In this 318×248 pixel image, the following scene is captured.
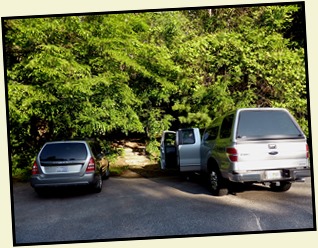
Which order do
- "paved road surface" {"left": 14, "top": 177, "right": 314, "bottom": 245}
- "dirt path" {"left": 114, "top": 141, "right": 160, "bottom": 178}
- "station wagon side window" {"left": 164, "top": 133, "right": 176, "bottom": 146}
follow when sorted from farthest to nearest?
1. "dirt path" {"left": 114, "top": 141, "right": 160, "bottom": 178}
2. "station wagon side window" {"left": 164, "top": 133, "right": 176, "bottom": 146}
3. "paved road surface" {"left": 14, "top": 177, "right": 314, "bottom": 245}

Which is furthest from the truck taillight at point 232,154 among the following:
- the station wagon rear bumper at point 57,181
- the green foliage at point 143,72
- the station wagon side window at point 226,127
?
the green foliage at point 143,72

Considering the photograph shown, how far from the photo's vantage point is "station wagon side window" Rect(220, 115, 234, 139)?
5.84 metres

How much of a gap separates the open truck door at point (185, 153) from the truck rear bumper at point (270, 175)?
6.48ft

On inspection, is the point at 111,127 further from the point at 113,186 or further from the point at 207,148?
the point at 207,148

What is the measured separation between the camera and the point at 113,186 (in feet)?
26.2

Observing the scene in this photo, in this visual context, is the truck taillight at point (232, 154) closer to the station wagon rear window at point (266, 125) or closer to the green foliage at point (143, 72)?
the station wagon rear window at point (266, 125)

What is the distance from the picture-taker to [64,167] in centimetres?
643

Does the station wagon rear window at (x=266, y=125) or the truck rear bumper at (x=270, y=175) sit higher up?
the station wagon rear window at (x=266, y=125)

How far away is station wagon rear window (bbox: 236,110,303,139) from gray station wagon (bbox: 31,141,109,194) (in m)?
3.35

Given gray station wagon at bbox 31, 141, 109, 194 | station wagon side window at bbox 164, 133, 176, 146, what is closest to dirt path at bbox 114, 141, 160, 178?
station wagon side window at bbox 164, 133, 176, 146

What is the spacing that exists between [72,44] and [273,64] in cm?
705

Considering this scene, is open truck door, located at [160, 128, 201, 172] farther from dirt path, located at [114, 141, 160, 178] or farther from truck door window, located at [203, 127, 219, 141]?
dirt path, located at [114, 141, 160, 178]

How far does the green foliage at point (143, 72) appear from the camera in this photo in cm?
789

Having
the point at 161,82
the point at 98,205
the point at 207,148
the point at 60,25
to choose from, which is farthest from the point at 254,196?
the point at 60,25
